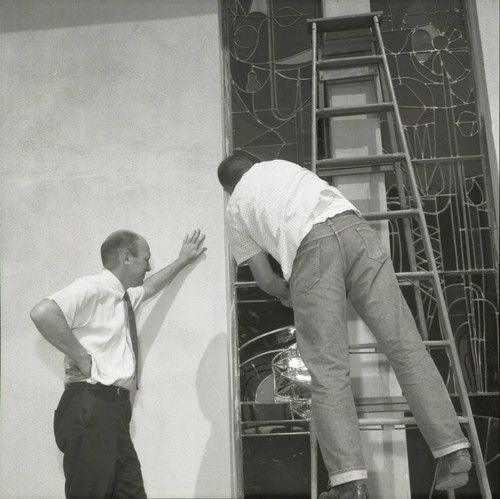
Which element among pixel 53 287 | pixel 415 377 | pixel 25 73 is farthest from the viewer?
pixel 25 73

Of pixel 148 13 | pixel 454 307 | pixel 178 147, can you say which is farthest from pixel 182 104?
pixel 454 307

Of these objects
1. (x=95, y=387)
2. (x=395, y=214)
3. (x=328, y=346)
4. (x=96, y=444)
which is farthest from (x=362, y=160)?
(x=96, y=444)

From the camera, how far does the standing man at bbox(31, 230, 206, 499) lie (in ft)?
10.2

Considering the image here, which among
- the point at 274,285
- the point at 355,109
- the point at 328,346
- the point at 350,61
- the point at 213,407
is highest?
the point at 350,61

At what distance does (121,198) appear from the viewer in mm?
3764

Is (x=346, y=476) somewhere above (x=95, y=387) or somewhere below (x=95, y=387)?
below

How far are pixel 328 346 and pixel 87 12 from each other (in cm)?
262

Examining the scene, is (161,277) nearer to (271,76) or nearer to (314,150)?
(314,150)

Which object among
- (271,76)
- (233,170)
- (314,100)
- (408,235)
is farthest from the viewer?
A: (271,76)

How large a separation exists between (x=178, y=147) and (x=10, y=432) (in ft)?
5.70

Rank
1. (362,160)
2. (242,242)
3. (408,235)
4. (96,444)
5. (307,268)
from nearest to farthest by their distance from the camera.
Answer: (307,268), (242,242), (96,444), (362,160), (408,235)

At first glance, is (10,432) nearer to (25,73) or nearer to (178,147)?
(178,147)

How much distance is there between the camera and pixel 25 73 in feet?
13.1

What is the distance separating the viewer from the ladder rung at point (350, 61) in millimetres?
3500
